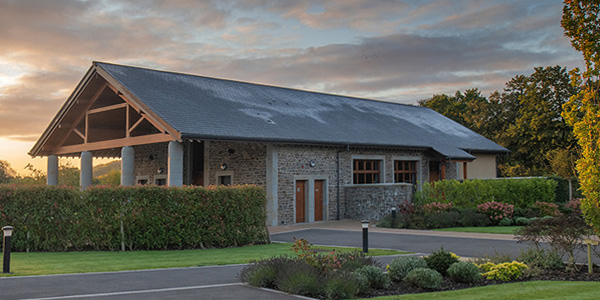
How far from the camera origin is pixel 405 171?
28.2 meters

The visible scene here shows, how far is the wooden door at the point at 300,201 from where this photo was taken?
918 inches

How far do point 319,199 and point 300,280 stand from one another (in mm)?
15938

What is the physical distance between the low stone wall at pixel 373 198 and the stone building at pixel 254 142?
0.04m

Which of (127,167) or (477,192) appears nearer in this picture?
(127,167)

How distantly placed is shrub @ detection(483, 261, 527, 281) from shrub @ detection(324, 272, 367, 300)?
2.45m

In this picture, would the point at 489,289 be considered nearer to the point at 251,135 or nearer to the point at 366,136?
the point at 251,135

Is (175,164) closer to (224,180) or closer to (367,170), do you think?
(224,180)

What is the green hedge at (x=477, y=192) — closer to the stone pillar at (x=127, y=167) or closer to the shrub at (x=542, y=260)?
the stone pillar at (x=127, y=167)

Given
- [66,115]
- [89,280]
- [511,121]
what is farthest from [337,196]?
[511,121]

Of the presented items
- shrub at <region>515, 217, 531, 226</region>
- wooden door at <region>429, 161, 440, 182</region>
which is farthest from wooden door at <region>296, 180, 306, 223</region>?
wooden door at <region>429, 161, 440, 182</region>

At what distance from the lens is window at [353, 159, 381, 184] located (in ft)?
84.9

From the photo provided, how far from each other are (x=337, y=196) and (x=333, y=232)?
17.3ft

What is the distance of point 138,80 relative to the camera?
76.8ft

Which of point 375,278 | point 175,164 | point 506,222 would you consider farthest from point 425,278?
point 506,222
